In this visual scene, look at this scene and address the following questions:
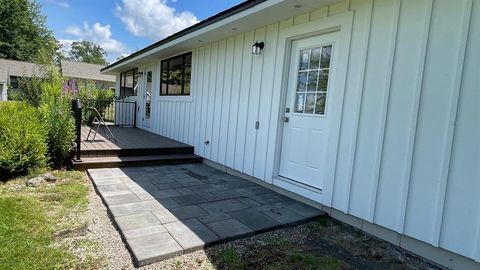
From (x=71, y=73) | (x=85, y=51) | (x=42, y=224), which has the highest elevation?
(x=85, y=51)

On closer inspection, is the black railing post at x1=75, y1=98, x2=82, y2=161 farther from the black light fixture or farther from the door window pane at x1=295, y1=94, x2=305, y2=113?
the door window pane at x1=295, y1=94, x2=305, y2=113

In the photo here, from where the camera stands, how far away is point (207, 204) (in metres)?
3.58

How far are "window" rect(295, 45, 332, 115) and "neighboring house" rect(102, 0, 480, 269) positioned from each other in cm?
1

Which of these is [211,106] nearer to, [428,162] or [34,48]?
[428,162]

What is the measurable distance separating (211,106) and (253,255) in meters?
3.85

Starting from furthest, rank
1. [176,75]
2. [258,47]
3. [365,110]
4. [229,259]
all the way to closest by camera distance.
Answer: [176,75]
[258,47]
[365,110]
[229,259]

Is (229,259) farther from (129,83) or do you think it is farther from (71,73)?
(71,73)

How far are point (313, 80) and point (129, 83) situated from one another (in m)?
9.99

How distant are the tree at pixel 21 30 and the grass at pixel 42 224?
32653 mm

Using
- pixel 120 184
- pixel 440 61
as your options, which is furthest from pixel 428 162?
pixel 120 184

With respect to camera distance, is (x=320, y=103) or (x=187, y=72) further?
(x=187, y=72)


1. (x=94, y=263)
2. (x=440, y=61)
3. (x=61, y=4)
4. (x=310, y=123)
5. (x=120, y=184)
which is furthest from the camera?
(x=61, y=4)

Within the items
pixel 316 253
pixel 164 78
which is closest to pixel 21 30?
pixel 164 78

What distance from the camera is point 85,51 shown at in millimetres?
65062
